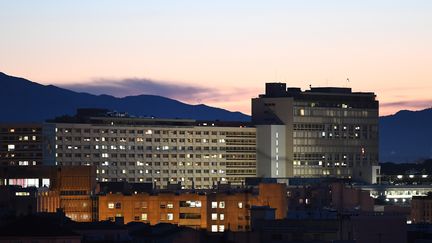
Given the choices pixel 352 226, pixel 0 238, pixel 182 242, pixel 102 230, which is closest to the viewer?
pixel 0 238

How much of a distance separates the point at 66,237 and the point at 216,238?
28.4m

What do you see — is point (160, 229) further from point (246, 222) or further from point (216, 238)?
point (246, 222)

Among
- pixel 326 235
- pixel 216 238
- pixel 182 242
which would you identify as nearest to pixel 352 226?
pixel 326 235

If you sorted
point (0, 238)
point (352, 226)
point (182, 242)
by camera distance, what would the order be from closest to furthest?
point (0, 238), point (182, 242), point (352, 226)

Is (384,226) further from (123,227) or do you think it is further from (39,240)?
(39,240)

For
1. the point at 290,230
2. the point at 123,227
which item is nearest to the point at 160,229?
the point at 123,227

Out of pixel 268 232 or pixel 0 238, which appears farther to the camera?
pixel 268 232

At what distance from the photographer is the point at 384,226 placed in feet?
489

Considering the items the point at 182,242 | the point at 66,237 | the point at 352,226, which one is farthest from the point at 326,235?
the point at 66,237

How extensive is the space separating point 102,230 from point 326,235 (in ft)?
72.9

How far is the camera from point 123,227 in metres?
148

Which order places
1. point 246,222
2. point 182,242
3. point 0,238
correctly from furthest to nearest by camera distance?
1. point 246,222
2. point 182,242
3. point 0,238

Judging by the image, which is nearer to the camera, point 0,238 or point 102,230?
point 0,238

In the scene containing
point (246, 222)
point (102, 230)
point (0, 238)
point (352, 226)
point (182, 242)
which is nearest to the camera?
point (0, 238)
